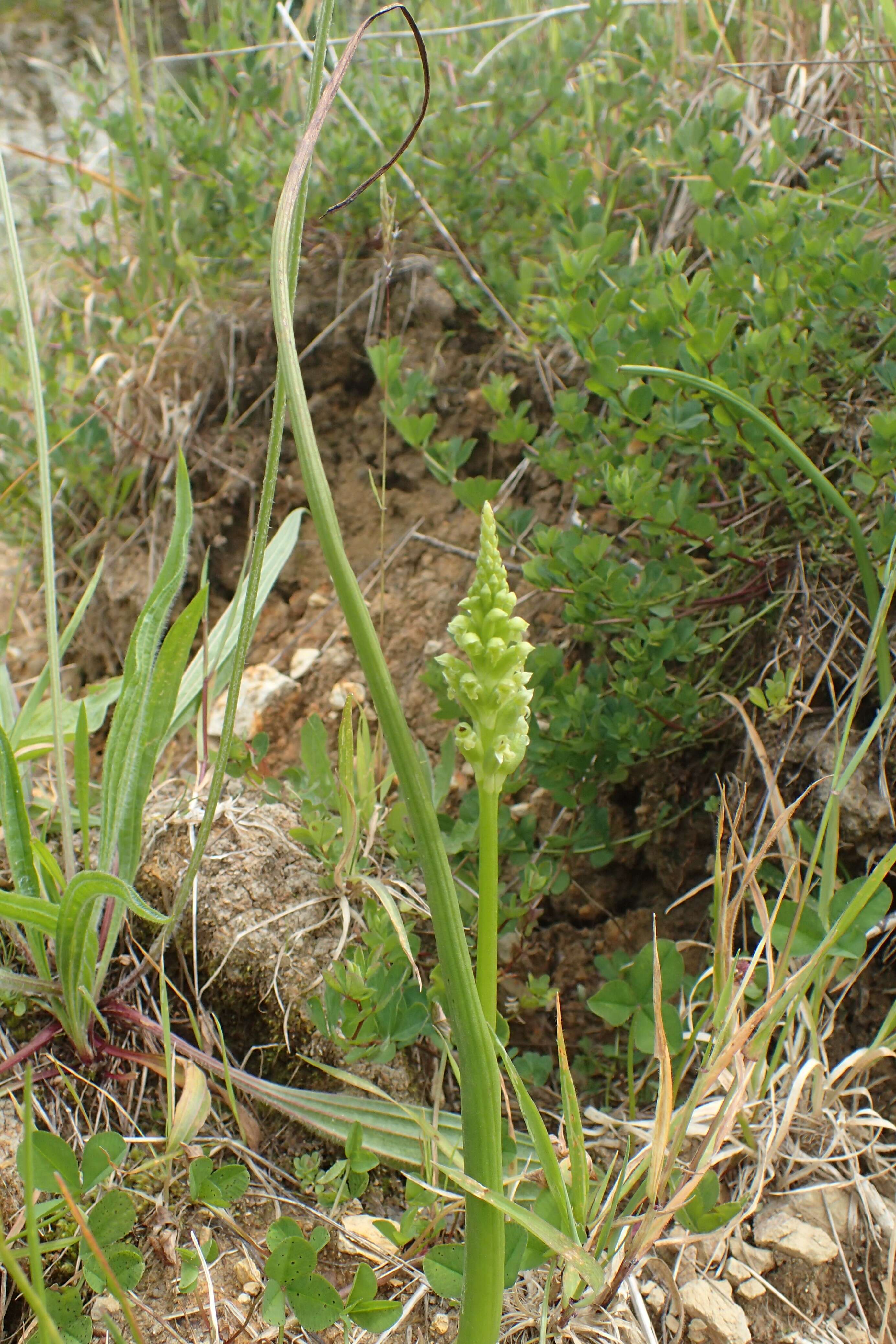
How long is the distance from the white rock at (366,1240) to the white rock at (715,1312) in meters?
0.34

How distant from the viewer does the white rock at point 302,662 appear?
6.88 feet

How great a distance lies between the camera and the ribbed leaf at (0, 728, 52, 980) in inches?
49.8

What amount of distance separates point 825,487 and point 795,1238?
3.19 feet

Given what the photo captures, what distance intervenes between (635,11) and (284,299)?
2492 mm

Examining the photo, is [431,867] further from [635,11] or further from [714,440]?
[635,11]

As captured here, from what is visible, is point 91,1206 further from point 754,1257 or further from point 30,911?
point 754,1257

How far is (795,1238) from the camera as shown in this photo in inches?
45.3

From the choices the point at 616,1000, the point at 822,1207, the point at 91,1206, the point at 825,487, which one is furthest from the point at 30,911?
the point at 825,487

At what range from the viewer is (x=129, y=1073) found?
1255mm

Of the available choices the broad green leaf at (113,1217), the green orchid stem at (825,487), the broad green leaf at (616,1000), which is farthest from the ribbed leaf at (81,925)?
the green orchid stem at (825,487)

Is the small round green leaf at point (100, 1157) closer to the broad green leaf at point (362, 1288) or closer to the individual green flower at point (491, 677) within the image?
the broad green leaf at point (362, 1288)

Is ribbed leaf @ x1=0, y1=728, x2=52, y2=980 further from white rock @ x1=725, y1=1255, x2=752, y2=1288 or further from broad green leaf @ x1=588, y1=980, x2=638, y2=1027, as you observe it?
white rock @ x1=725, y1=1255, x2=752, y2=1288

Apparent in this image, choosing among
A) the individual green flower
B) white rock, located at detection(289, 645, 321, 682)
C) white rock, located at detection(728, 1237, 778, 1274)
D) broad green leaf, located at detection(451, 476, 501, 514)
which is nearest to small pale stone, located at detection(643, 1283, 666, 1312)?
white rock, located at detection(728, 1237, 778, 1274)

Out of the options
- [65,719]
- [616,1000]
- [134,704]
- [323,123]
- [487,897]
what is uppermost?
[323,123]
